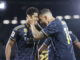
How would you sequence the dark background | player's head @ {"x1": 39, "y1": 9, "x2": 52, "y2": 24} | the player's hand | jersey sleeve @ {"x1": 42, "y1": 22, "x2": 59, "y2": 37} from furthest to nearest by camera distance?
the dark background, the player's hand, player's head @ {"x1": 39, "y1": 9, "x2": 52, "y2": 24}, jersey sleeve @ {"x1": 42, "y1": 22, "x2": 59, "y2": 37}

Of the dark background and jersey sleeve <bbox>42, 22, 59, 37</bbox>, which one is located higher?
the dark background

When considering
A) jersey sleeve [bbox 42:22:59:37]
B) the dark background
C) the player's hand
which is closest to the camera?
jersey sleeve [bbox 42:22:59:37]

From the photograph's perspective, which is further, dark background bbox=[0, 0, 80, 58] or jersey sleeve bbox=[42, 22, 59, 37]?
dark background bbox=[0, 0, 80, 58]

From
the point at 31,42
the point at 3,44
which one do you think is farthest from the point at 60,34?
the point at 3,44

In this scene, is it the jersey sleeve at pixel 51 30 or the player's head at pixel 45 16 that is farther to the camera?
the player's head at pixel 45 16

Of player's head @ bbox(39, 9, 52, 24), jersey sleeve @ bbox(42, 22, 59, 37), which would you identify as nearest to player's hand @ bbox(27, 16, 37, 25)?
player's head @ bbox(39, 9, 52, 24)

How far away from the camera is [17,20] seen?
1426cm

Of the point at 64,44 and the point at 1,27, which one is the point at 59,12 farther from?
the point at 64,44

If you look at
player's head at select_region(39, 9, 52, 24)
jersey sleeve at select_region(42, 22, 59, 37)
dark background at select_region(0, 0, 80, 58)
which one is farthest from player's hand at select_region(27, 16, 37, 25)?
dark background at select_region(0, 0, 80, 58)

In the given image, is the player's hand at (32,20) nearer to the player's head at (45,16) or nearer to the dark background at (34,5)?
the player's head at (45,16)

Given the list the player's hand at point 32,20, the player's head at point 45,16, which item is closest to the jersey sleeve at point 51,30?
the player's head at point 45,16

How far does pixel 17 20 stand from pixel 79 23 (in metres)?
4.35

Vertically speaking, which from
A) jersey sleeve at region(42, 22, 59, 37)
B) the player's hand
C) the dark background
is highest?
the dark background

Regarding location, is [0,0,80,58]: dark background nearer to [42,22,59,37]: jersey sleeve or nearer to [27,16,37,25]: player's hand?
Result: [27,16,37,25]: player's hand
